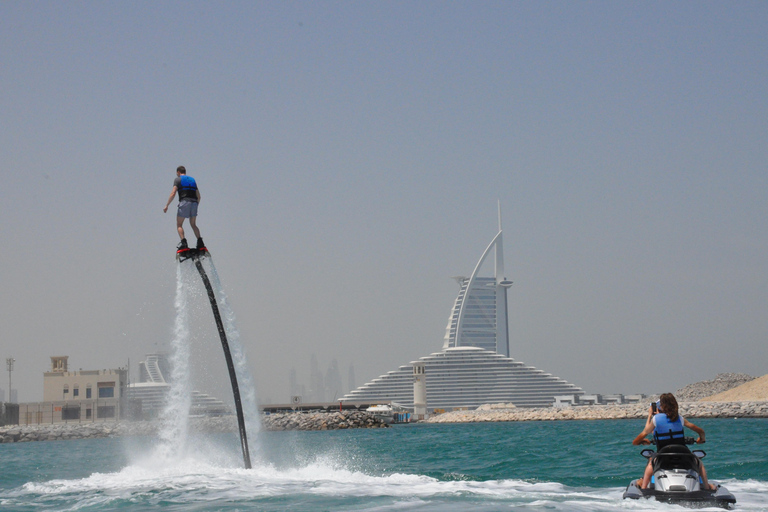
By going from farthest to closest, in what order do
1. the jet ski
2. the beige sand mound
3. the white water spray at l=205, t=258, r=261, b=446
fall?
the beige sand mound → the white water spray at l=205, t=258, r=261, b=446 → the jet ski

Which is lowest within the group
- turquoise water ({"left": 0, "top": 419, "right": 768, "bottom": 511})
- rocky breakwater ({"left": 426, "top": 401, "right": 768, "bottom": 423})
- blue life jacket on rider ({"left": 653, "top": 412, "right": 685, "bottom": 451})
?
rocky breakwater ({"left": 426, "top": 401, "right": 768, "bottom": 423})

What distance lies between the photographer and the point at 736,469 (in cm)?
2175

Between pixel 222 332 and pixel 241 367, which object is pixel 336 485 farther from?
pixel 222 332

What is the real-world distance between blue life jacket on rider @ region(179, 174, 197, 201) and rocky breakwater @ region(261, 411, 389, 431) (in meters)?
88.0

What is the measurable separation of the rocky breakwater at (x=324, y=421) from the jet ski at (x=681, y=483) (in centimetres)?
9175

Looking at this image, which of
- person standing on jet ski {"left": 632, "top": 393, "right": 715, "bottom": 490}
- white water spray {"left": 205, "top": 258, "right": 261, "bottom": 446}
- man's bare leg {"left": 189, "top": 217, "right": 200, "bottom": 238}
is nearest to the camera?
person standing on jet ski {"left": 632, "top": 393, "right": 715, "bottom": 490}

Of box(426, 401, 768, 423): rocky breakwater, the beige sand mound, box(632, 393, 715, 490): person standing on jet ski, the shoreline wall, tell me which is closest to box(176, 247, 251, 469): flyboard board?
box(632, 393, 715, 490): person standing on jet ski

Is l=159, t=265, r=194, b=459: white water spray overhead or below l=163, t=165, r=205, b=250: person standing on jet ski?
below

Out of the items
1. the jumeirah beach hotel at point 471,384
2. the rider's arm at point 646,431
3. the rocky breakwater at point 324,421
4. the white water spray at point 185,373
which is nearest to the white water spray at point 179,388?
the white water spray at point 185,373

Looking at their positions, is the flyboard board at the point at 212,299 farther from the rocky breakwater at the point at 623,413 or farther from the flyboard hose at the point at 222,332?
the rocky breakwater at the point at 623,413

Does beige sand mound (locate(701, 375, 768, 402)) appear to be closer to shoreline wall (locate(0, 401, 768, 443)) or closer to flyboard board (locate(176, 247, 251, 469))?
shoreline wall (locate(0, 401, 768, 443))

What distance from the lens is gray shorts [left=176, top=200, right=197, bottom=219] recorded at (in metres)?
16.1

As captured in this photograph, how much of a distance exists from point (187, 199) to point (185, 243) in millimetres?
947

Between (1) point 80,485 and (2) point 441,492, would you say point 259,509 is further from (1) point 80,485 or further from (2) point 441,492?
(1) point 80,485
